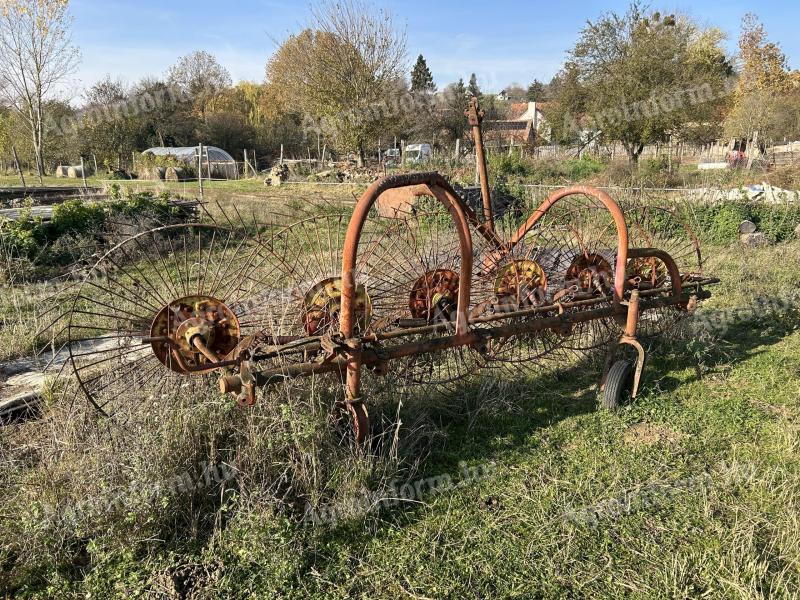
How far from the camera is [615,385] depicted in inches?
144

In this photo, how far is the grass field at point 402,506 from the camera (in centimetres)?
224

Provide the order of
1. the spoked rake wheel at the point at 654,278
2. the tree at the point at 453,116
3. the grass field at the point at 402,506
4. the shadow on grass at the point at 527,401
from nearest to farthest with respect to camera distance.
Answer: the grass field at the point at 402,506
the shadow on grass at the point at 527,401
the spoked rake wheel at the point at 654,278
the tree at the point at 453,116

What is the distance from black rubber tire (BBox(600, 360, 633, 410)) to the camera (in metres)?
3.66

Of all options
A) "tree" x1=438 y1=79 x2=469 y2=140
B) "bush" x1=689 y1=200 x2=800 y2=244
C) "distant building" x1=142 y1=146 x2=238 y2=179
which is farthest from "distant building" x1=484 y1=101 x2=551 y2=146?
"bush" x1=689 y1=200 x2=800 y2=244

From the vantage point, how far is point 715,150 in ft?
108

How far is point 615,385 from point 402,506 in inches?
71.0

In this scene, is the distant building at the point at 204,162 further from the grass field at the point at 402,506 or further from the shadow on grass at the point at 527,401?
the grass field at the point at 402,506

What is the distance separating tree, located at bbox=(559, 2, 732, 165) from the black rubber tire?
54.8 ft

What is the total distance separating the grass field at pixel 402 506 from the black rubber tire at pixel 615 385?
0.50ft

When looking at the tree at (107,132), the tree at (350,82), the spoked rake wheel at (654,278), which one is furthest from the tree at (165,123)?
the spoked rake wheel at (654,278)

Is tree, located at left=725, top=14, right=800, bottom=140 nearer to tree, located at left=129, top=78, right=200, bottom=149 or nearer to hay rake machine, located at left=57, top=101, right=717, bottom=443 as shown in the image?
hay rake machine, located at left=57, top=101, right=717, bottom=443

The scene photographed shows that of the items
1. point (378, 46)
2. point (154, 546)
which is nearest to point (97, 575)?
point (154, 546)

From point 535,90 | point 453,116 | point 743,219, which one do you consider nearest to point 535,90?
point 535,90

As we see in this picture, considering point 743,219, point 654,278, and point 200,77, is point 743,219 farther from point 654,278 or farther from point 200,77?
point 200,77
